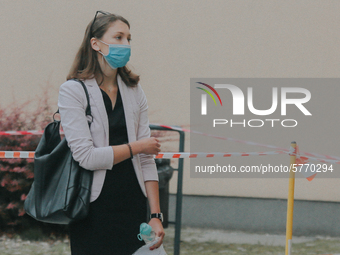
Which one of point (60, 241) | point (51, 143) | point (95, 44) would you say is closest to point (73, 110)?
point (51, 143)

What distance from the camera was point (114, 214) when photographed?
1.73 metres

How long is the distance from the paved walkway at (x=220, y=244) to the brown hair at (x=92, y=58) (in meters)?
2.91

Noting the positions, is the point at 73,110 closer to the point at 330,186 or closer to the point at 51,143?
the point at 51,143

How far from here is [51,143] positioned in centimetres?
170

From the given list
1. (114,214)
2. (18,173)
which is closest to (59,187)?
(114,214)

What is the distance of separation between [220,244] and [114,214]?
332cm

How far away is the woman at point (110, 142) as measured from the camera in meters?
1.66

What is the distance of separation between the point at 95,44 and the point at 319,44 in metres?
4.06

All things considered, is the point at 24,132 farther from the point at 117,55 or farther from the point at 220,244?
the point at 117,55

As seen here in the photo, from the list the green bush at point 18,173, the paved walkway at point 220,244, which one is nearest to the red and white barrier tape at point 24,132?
the green bush at point 18,173

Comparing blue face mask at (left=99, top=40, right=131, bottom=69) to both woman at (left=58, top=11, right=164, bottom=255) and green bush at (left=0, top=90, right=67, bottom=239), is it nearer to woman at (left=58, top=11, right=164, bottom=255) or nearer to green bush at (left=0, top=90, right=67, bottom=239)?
woman at (left=58, top=11, right=164, bottom=255)

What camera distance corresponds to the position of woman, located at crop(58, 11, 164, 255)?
1.66 metres

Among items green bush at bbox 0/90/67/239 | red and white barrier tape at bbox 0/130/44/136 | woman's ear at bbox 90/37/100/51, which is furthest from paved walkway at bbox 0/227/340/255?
woman's ear at bbox 90/37/100/51

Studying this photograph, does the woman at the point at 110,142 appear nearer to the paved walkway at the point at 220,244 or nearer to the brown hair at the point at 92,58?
the brown hair at the point at 92,58
